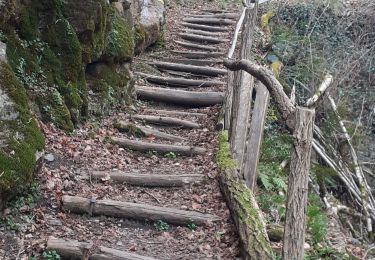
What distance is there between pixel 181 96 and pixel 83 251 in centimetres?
440

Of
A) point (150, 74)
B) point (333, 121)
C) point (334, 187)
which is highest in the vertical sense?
point (150, 74)

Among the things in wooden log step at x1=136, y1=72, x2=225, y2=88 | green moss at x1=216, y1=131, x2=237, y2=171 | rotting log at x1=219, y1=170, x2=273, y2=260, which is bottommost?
rotting log at x1=219, y1=170, x2=273, y2=260

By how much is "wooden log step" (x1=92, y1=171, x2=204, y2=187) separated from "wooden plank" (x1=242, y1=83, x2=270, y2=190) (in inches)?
21.0

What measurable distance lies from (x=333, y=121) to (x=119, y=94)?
168 inches

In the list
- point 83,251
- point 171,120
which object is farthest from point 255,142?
point 83,251

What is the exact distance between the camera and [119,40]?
23.0ft

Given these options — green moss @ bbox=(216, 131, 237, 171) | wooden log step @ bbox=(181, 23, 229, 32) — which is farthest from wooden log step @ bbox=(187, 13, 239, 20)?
green moss @ bbox=(216, 131, 237, 171)

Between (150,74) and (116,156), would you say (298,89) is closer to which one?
(150,74)

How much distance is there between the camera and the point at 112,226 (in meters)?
4.31

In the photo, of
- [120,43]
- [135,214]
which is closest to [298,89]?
[120,43]

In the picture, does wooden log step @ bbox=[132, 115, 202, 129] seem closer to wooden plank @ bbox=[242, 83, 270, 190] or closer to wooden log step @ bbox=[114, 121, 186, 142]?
wooden log step @ bbox=[114, 121, 186, 142]

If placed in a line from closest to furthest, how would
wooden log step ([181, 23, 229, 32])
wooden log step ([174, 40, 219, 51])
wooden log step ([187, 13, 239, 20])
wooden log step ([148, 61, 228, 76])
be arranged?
wooden log step ([148, 61, 228, 76]) → wooden log step ([174, 40, 219, 51]) → wooden log step ([181, 23, 229, 32]) → wooden log step ([187, 13, 239, 20])

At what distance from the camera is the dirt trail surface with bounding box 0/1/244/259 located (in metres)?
3.94

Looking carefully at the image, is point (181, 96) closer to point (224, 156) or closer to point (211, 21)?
point (224, 156)
